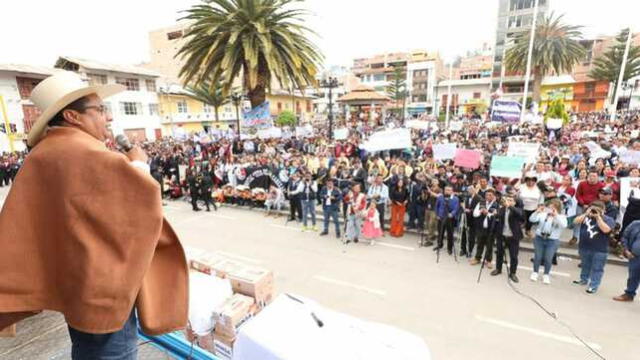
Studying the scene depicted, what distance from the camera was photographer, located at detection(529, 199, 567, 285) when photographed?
646 centimetres

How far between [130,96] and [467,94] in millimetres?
57293

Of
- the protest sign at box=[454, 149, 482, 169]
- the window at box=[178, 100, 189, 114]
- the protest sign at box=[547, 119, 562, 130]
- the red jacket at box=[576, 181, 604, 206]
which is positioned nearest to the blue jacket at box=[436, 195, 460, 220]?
the protest sign at box=[454, 149, 482, 169]

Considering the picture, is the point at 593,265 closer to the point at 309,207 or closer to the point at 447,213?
the point at 447,213

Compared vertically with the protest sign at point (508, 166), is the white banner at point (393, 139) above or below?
above

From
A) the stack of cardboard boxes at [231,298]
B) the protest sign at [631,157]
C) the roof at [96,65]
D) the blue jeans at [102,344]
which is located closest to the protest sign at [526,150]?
the protest sign at [631,157]

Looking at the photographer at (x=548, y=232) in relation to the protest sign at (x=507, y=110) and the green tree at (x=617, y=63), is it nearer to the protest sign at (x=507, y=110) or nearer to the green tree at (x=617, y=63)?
the protest sign at (x=507, y=110)

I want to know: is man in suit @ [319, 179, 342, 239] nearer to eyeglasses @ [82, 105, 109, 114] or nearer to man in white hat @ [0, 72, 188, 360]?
eyeglasses @ [82, 105, 109, 114]

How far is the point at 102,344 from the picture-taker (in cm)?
150

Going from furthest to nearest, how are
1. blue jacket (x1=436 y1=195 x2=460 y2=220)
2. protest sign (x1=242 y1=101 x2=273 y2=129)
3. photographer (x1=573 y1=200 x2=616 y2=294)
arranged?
protest sign (x1=242 y1=101 x2=273 y2=129) < blue jacket (x1=436 y1=195 x2=460 y2=220) < photographer (x1=573 y1=200 x2=616 y2=294)

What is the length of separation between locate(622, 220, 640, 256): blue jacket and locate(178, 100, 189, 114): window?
46848 millimetres

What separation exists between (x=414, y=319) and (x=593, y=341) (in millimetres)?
2644

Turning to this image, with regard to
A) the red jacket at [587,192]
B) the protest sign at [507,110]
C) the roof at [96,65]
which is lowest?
the red jacket at [587,192]

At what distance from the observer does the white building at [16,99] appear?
94.8 ft

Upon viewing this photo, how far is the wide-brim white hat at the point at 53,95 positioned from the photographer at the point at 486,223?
760cm
